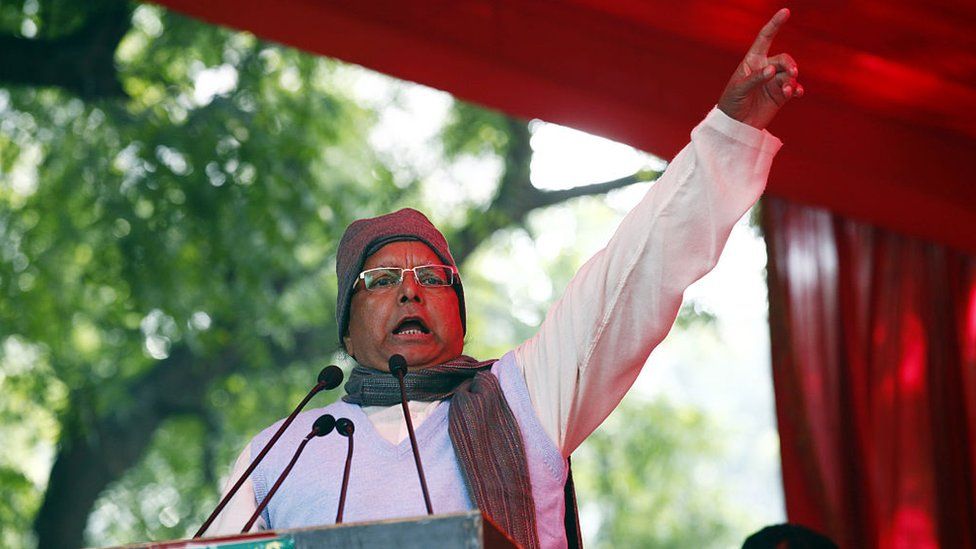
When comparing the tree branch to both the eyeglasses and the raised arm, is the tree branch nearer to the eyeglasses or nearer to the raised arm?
the eyeglasses

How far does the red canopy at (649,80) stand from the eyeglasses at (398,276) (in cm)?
168

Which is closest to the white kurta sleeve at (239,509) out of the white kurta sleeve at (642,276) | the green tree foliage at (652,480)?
the white kurta sleeve at (642,276)

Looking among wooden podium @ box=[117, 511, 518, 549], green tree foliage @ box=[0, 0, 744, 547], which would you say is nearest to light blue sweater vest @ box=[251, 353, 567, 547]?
wooden podium @ box=[117, 511, 518, 549]

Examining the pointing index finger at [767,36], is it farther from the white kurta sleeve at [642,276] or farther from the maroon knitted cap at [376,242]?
the maroon knitted cap at [376,242]

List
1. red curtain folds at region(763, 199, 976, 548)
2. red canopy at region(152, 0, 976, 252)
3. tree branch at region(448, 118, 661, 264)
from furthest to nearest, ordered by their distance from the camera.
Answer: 1. tree branch at region(448, 118, 661, 264)
2. red curtain folds at region(763, 199, 976, 548)
3. red canopy at region(152, 0, 976, 252)

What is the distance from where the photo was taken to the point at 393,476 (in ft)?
6.86

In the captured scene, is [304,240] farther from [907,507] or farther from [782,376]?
[907,507]

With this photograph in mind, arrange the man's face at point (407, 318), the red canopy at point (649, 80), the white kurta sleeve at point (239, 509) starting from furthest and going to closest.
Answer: the red canopy at point (649, 80) → the man's face at point (407, 318) → the white kurta sleeve at point (239, 509)

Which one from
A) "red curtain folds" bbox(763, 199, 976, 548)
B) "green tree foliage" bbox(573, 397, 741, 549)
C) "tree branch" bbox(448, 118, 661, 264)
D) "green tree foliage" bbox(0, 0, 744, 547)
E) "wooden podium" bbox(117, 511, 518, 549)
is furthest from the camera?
"green tree foliage" bbox(573, 397, 741, 549)

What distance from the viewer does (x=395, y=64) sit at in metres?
4.16

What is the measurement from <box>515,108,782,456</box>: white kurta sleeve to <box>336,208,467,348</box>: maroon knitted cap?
0.35 metres

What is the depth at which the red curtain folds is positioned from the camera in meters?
4.05

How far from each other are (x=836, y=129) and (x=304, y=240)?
5.21 metres

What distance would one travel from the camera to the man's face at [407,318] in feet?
7.55
